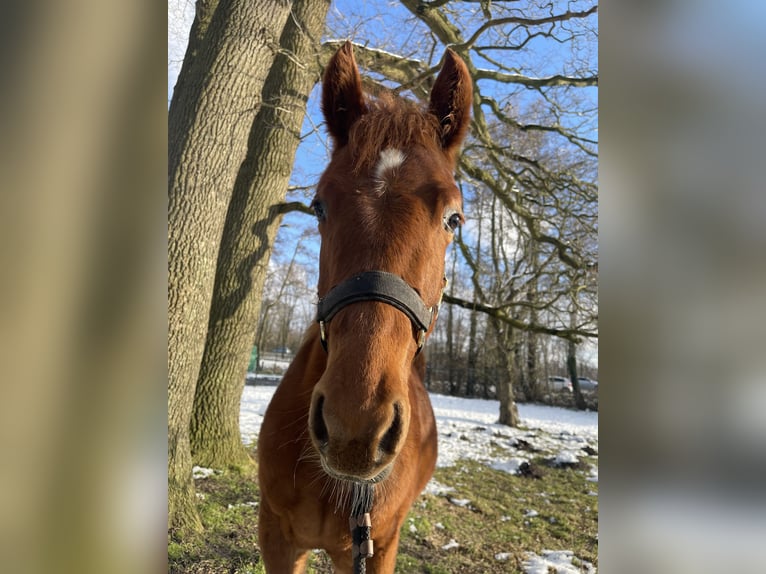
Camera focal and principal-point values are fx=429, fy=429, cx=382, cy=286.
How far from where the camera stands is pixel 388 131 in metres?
1.66

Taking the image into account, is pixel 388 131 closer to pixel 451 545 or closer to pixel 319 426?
pixel 319 426

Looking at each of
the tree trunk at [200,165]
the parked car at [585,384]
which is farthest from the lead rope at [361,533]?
the parked car at [585,384]

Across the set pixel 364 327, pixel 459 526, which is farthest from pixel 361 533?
pixel 459 526

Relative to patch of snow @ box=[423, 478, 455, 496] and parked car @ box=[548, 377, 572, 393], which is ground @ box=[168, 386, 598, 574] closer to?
patch of snow @ box=[423, 478, 455, 496]

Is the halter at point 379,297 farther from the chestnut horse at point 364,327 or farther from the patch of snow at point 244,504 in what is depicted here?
the patch of snow at point 244,504

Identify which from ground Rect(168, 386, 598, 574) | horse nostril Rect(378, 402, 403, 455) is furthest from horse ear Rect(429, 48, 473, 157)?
ground Rect(168, 386, 598, 574)

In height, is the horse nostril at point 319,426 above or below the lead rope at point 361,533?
above

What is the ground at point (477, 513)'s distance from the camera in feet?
11.7

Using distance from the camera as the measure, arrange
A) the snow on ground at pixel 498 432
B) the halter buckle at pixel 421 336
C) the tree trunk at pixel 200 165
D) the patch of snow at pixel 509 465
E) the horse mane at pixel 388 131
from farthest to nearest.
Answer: the snow on ground at pixel 498 432 → the patch of snow at pixel 509 465 → the tree trunk at pixel 200 165 → the horse mane at pixel 388 131 → the halter buckle at pixel 421 336

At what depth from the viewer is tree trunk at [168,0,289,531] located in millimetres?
3090

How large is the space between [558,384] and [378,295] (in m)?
12.4

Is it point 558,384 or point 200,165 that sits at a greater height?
point 200,165
